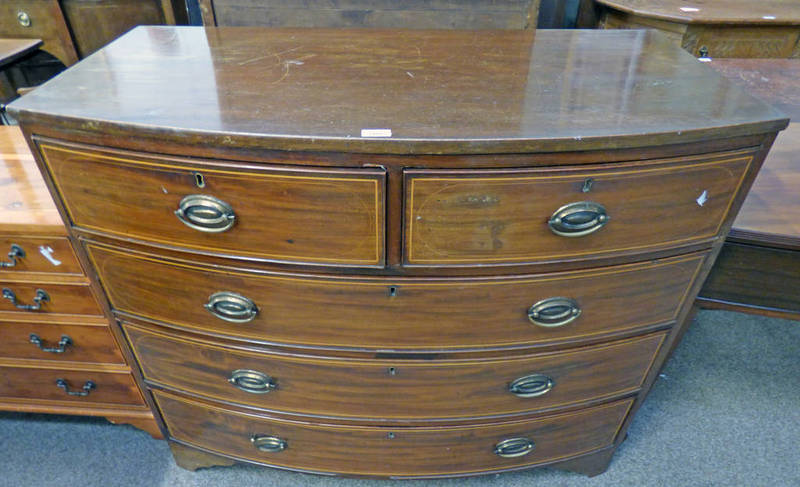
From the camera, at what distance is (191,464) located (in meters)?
1.27

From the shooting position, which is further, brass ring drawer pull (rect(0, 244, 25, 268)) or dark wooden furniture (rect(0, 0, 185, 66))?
dark wooden furniture (rect(0, 0, 185, 66))

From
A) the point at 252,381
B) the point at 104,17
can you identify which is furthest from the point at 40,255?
the point at 104,17

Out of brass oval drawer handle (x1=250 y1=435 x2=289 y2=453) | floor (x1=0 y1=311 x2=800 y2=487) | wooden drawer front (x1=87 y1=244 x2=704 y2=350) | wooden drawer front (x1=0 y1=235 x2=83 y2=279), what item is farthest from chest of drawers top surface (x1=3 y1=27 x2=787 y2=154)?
floor (x1=0 y1=311 x2=800 y2=487)

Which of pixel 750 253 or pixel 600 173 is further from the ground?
pixel 600 173

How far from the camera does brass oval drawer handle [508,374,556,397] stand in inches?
38.7

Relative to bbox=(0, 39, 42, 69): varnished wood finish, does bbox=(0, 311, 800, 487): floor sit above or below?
below

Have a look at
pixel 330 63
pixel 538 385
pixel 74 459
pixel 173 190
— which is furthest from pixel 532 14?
pixel 74 459

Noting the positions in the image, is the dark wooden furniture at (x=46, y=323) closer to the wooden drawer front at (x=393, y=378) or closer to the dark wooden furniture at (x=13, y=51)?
the wooden drawer front at (x=393, y=378)

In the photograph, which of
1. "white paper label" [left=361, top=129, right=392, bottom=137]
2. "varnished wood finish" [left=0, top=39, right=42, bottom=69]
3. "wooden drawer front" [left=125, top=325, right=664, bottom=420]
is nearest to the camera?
"white paper label" [left=361, top=129, right=392, bottom=137]

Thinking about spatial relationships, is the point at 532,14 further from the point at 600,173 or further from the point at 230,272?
the point at 230,272

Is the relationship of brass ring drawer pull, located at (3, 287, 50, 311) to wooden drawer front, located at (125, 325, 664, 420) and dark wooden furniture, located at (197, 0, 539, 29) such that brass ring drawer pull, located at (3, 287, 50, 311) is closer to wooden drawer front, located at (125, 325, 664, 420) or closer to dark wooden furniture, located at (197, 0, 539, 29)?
wooden drawer front, located at (125, 325, 664, 420)

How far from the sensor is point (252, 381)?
99cm

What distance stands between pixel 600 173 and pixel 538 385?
480mm

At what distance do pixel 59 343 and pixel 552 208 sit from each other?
114 cm
